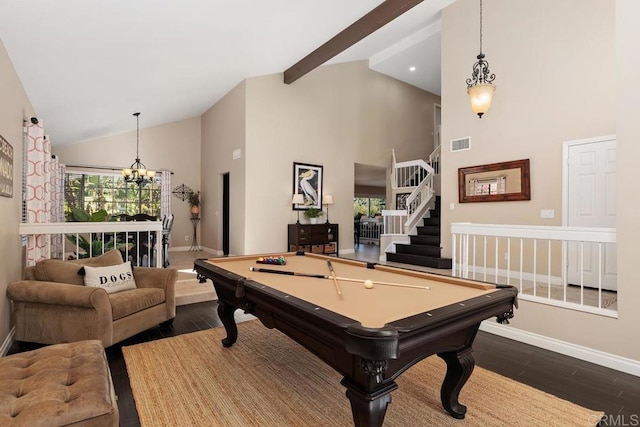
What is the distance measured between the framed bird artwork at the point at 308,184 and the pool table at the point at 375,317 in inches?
208

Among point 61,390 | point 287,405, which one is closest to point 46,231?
point 61,390

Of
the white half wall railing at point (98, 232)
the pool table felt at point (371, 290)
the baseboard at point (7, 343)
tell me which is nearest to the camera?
Result: the pool table felt at point (371, 290)

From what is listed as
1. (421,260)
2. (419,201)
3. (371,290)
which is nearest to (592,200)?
(421,260)

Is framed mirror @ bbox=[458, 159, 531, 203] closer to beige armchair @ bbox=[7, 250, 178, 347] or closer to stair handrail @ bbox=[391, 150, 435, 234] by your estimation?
stair handrail @ bbox=[391, 150, 435, 234]

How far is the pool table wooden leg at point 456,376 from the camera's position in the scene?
192 cm

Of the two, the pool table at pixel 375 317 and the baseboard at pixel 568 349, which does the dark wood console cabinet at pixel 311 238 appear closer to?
the baseboard at pixel 568 349

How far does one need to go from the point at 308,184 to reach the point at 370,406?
6.78 m

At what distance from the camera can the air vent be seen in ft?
19.3

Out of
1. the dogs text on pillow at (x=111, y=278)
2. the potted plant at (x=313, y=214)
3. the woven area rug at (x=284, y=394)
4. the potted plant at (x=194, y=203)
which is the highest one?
the potted plant at (x=194, y=203)

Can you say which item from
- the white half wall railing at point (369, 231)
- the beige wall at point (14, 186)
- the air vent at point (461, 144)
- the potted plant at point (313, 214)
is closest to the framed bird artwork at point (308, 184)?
the potted plant at point (313, 214)

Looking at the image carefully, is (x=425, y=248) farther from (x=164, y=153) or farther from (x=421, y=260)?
(x=164, y=153)

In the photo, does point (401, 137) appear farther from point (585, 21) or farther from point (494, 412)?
point (494, 412)

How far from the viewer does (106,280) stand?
3162 millimetres

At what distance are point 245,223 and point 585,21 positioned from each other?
6.49m
